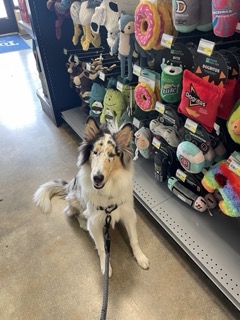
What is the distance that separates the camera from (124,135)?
138 centimetres

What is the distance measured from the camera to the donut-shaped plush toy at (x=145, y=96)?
5.68 ft

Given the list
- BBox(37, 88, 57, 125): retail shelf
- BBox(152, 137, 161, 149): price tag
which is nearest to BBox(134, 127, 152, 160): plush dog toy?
BBox(152, 137, 161, 149): price tag

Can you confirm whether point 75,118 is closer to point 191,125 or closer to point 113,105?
point 113,105

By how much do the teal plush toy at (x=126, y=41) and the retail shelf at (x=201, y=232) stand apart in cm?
92

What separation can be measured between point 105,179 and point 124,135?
25 cm

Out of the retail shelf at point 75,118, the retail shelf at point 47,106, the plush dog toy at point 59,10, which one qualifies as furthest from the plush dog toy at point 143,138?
the retail shelf at point 47,106

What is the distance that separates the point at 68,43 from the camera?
2826 mm

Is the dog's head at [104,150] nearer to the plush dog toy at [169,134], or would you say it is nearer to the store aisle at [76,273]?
the plush dog toy at [169,134]

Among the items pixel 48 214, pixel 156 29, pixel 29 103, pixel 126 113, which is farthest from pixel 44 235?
pixel 29 103

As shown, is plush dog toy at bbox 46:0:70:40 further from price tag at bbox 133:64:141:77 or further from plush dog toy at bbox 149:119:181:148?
plush dog toy at bbox 149:119:181:148

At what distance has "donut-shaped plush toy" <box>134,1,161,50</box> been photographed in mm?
1400

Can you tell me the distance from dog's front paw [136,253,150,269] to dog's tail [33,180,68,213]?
80 cm

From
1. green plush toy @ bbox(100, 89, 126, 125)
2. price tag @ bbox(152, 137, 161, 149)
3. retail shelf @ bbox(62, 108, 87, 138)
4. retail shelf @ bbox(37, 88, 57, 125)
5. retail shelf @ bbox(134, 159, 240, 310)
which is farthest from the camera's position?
retail shelf @ bbox(37, 88, 57, 125)

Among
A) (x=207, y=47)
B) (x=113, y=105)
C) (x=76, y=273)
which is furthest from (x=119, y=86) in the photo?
(x=76, y=273)
